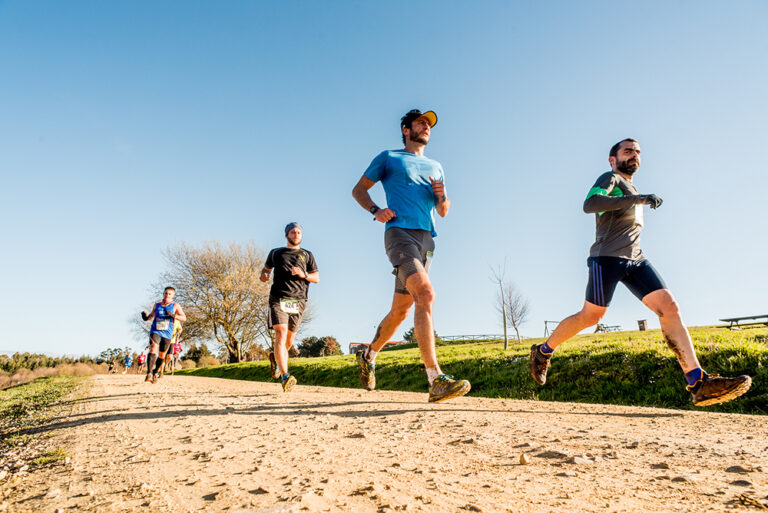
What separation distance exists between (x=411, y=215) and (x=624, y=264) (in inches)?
79.8

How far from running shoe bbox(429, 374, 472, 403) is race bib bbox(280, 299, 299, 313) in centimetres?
325

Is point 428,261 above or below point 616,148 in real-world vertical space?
below

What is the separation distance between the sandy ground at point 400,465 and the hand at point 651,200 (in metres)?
1.85

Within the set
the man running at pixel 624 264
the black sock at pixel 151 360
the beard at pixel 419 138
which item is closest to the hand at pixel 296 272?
the beard at pixel 419 138

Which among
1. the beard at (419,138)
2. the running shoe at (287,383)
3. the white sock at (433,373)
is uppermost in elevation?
the beard at (419,138)

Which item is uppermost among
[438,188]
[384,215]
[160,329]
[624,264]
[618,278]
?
[438,188]

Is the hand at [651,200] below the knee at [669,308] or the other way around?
the other way around

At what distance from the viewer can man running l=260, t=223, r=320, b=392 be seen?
5.98m

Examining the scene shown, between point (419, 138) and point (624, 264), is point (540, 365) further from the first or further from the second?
point (419, 138)

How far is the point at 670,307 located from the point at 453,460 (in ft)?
9.35

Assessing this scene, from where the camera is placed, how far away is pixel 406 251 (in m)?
3.81

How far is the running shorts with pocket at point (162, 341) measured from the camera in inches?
374

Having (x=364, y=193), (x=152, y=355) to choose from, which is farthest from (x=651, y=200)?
(x=152, y=355)

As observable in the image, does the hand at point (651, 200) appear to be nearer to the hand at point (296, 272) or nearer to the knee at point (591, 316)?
the knee at point (591, 316)
